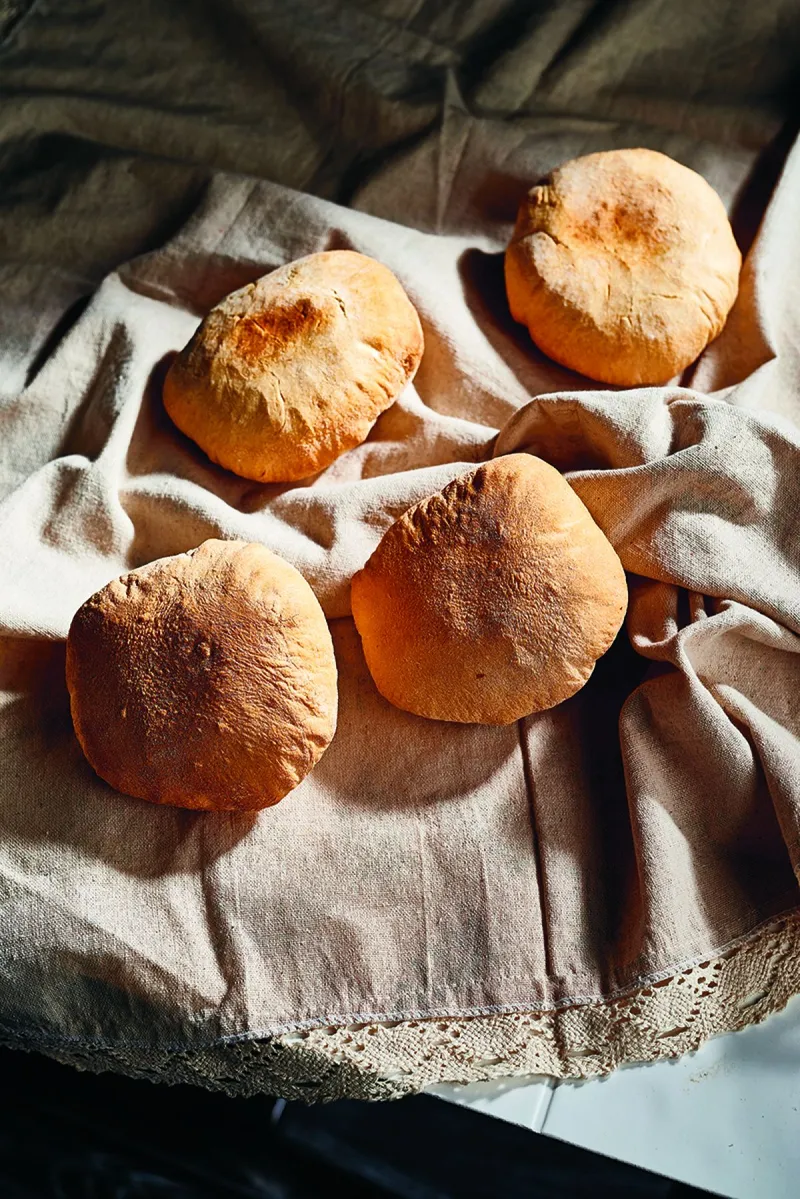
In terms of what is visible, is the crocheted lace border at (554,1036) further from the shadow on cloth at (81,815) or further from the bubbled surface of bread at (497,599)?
the bubbled surface of bread at (497,599)

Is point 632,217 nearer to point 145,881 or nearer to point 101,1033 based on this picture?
point 145,881

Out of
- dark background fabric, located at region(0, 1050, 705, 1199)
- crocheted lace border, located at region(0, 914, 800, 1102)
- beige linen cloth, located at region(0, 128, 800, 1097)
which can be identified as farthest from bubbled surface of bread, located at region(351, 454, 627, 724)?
dark background fabric, located at region(0, 1050, 705, 1199)

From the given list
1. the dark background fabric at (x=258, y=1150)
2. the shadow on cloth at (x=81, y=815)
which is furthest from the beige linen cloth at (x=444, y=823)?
the dark background fabric at (x=258, y=1150)

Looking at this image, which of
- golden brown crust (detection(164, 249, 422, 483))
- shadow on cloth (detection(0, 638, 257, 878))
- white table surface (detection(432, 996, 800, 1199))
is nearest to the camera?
white table surface (detection(432, 996, 800, 1199))

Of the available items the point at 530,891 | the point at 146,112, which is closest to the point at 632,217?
the point at 146,112

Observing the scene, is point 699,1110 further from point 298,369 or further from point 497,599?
point 298,369

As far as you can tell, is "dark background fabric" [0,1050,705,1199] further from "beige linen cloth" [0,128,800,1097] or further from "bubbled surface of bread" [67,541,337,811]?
"bubbled surface of bread" [67,541,337,811]
